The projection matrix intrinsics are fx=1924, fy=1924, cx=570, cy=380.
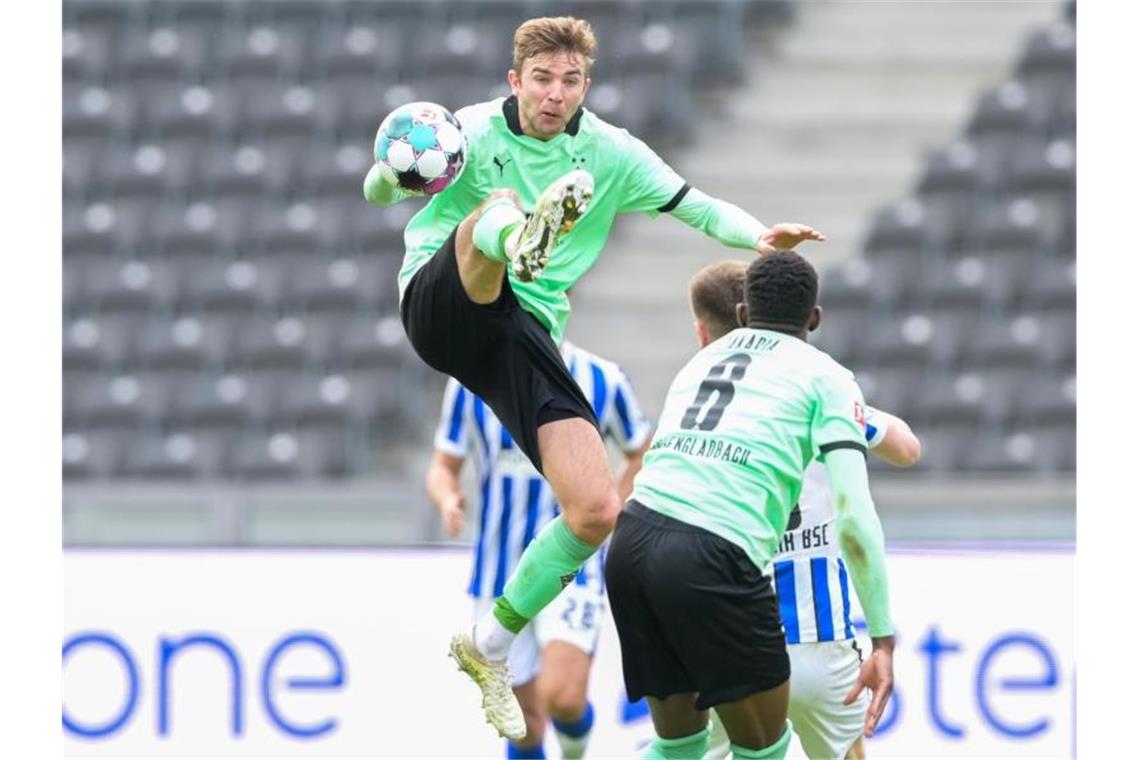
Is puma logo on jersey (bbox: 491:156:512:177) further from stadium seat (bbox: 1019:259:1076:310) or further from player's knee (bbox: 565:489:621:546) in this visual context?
stadium seat (bbox: 1019:259:1076:310)

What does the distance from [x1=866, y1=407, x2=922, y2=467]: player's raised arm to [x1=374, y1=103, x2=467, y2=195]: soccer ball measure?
1.39 meters

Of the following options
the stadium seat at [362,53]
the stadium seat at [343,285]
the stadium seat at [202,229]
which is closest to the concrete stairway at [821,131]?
the stadium seat at [343,285]

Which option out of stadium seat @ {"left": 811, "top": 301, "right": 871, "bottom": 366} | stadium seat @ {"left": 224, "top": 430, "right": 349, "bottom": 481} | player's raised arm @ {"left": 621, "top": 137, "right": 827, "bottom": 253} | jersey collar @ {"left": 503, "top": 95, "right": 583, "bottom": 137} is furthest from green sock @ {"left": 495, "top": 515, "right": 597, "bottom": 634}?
stadium seat @ {"left": 811, "top": 301, "right": 871, "bottom": 366}

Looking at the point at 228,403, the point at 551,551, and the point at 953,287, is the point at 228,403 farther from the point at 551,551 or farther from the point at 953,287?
the point at 551,551

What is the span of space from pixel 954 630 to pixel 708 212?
323 centimetres

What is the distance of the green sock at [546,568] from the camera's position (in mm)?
5535

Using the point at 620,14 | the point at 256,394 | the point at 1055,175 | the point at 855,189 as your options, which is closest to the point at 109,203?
the point at 256,394

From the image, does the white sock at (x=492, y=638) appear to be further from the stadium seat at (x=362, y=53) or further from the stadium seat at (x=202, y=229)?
the stadium seat at (x=362, y=53)

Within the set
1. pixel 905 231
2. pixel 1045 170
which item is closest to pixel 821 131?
pixel 905 231

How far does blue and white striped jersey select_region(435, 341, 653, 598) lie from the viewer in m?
7.45

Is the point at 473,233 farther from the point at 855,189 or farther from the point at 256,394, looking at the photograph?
the point at 855,189

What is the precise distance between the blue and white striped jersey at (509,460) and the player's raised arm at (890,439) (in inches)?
77.3

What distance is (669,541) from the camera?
4.87 meters

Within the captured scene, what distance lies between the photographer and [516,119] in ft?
18.7
